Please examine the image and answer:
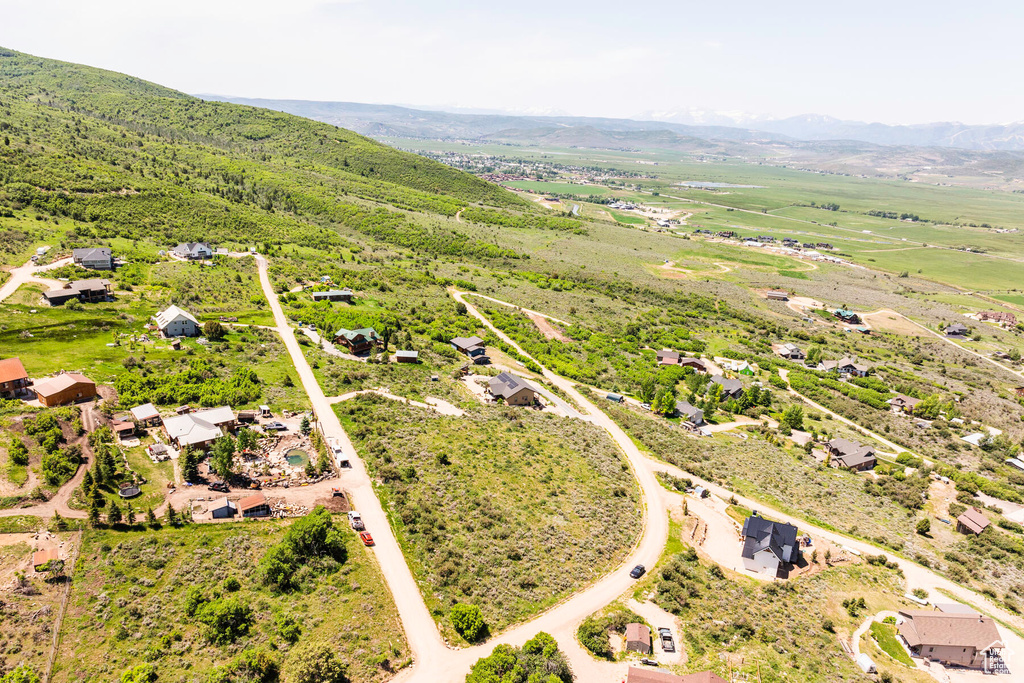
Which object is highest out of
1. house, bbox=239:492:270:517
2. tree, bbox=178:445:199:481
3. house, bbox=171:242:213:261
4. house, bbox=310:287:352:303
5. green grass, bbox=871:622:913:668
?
house, bbox=171:242:213:261

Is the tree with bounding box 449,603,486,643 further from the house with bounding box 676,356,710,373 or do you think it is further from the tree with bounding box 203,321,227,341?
the house with bounding box 676,356,710,373

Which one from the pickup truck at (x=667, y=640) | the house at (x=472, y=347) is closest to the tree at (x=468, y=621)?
the pickup truck at (x=667, y=640)

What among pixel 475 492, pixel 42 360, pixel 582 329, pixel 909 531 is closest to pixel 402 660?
pixel 475 492

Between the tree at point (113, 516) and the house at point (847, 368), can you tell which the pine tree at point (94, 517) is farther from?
the house at point (847, 368)

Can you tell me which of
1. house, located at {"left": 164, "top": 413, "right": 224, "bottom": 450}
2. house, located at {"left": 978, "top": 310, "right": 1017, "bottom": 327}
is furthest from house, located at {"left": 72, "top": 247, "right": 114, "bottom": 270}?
house, located at {"left": 978, "top": 310, "right": 1017, "bottom": 327}

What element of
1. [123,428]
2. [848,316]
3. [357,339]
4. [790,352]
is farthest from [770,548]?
[848,316]

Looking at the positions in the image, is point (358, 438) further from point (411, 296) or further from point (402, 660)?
point (411, 296)

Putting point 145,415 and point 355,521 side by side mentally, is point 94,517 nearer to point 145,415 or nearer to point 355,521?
point 145,415
